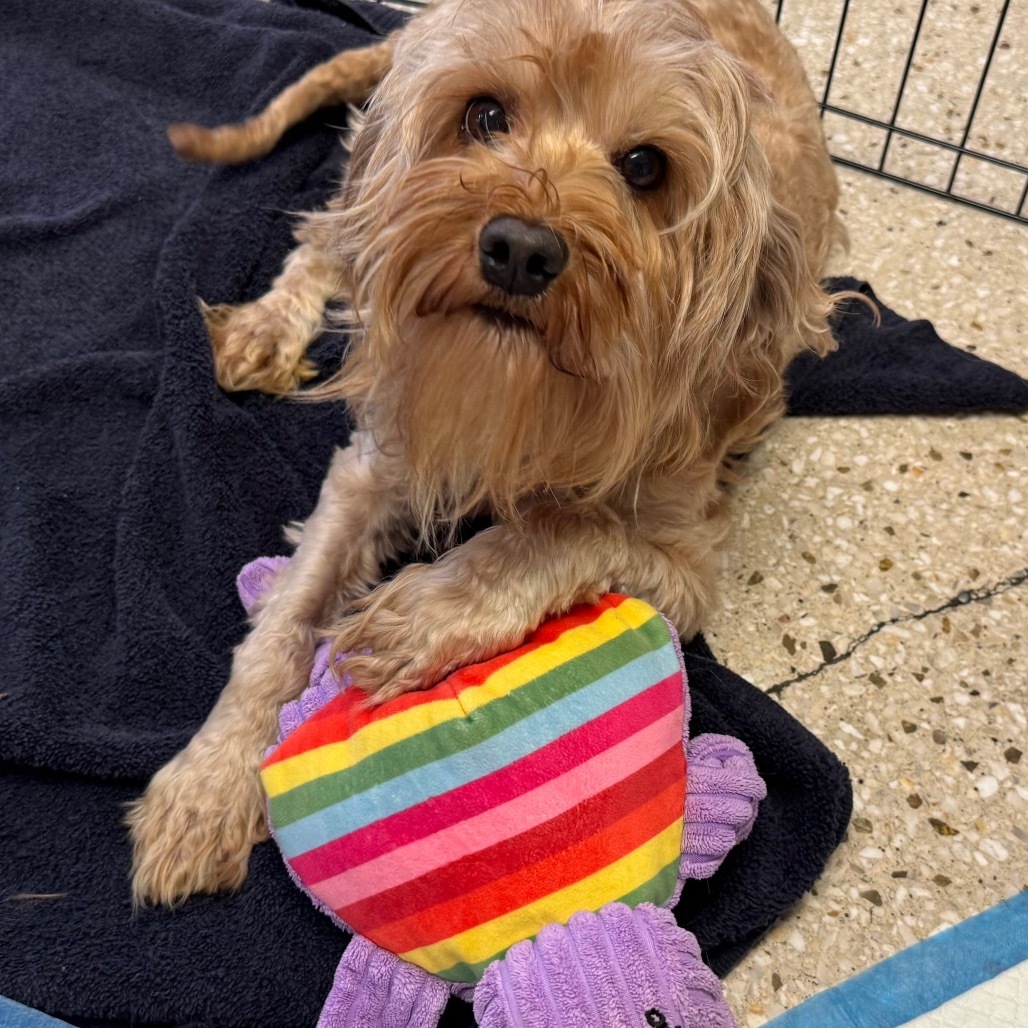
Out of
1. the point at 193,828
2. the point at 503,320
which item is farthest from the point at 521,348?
the point at 193,828

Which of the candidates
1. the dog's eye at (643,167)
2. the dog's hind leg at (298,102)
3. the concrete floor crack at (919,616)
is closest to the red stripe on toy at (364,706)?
the concrete floor crack at (919,616)

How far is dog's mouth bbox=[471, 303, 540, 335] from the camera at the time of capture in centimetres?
133

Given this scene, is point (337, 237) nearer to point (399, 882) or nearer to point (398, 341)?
point (398, 341)

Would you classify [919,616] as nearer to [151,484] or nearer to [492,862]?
[492,862]

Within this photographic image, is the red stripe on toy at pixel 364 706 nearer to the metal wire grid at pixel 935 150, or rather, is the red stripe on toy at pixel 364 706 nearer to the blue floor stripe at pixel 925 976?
the blue floor stripe at pixel 925 976

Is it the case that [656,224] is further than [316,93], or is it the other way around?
[316,93]

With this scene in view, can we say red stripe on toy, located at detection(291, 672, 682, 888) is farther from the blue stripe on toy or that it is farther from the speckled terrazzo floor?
the speckled terrazzo floor

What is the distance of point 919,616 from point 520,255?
4.02 ft

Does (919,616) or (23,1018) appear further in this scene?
(919,616)

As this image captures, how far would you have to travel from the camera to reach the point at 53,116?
2904 millimetres

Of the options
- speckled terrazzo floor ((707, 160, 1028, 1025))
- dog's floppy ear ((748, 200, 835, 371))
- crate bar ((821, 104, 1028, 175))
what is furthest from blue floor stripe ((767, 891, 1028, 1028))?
crate bar ((821, 104, 1028, 175))

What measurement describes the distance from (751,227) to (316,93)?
1.65 meters

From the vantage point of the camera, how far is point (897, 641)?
204cm

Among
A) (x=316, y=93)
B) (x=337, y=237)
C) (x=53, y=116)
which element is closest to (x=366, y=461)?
(x=337, y=237)
